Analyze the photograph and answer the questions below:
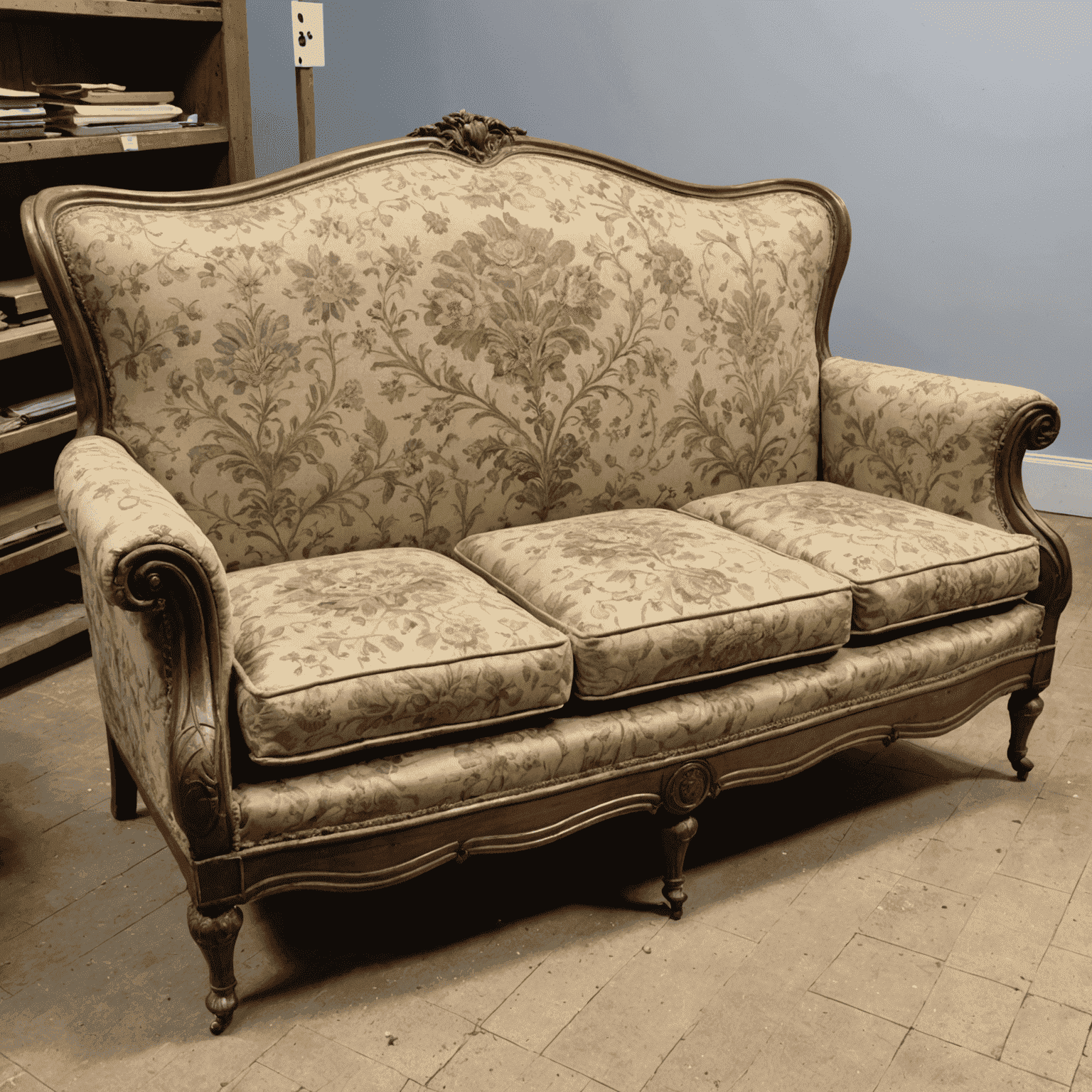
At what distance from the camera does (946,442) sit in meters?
2.06

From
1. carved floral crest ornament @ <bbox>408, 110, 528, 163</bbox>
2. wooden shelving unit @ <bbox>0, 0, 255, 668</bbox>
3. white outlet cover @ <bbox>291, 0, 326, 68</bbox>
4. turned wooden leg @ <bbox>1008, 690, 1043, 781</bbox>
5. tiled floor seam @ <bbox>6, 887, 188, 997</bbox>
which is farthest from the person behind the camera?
white outlet cover @ <bbox>291, 0, 326, 68</bbox>

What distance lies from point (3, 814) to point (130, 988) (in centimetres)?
56

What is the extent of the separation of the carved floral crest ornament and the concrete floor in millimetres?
1183

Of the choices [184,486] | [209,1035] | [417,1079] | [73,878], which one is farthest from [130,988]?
[184,486]

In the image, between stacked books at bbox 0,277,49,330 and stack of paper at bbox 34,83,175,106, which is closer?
stacked books at bbox 0,277,49,330

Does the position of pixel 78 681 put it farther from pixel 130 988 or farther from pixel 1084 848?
pixel 1084 848

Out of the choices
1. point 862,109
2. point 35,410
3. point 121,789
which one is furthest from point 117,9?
point 862,109

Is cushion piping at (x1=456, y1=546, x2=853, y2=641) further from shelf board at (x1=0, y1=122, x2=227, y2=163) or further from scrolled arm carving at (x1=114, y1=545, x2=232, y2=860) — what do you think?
shelf board at (x1=0, y1=122, x2=227, y2=163)

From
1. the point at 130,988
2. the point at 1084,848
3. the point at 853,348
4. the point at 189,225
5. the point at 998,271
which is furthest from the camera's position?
the point at 853,348

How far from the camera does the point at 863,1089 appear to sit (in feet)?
4.35

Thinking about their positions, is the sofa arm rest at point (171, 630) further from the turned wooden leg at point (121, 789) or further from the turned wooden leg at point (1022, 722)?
the turned wooden leg at point (1022, 722)

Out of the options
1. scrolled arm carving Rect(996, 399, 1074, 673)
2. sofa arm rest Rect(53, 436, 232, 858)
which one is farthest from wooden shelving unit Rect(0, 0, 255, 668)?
scrolled arm carving Rect(996, 399, 1074, 673)

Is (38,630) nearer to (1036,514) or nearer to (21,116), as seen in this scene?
(21,116)

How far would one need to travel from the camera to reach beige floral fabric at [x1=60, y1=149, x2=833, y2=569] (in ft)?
5.54
